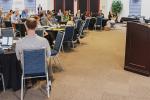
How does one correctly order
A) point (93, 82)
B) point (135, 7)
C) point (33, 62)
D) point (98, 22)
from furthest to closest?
point (135, 7)
point (98, 22)
point (93, 82)
point (33, 62)

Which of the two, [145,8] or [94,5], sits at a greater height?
[94,5]

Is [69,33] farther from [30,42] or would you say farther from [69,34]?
[30,42]

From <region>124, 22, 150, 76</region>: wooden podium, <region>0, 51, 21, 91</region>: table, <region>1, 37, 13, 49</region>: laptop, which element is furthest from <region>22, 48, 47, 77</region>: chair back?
<region>124, 22, 150, 76</region>: wooden podium

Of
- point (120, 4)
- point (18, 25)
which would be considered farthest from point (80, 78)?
point (120, 4)

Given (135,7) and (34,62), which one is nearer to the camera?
(34,62)

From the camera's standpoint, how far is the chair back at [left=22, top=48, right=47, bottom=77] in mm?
4234

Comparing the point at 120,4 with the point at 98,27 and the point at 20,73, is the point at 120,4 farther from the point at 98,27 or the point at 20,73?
the point at 20,73

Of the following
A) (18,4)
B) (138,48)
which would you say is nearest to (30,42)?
(138,48)

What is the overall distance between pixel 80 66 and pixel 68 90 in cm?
175

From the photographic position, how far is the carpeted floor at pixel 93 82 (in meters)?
4.69

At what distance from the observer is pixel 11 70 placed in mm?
4695

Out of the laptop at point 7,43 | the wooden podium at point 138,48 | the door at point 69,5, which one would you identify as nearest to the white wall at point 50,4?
the door at point 69,5

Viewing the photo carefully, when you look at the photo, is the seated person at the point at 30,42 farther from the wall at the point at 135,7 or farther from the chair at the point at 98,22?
the wall at the point at 135,7

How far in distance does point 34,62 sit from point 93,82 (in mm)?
1502
